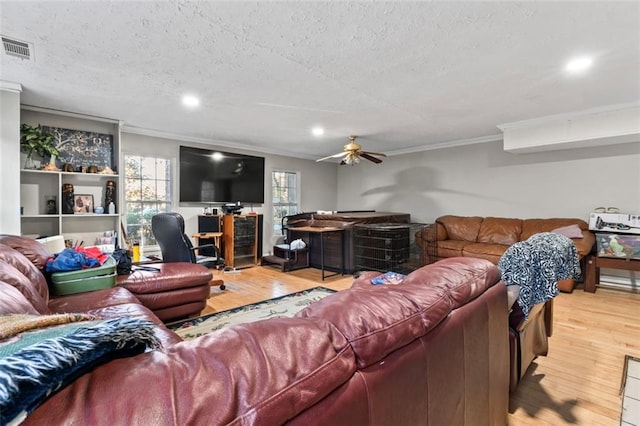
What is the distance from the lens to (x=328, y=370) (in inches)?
24.5

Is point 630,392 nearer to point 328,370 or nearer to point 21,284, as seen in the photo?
point 328,370

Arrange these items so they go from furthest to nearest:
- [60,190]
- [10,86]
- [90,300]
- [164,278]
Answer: [60,190] → [10,86] → [164,278] → [90,300]

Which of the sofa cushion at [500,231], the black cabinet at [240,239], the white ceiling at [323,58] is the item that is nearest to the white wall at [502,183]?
the sofa cushion at [500,231]

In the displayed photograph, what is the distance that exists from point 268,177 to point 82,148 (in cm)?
318

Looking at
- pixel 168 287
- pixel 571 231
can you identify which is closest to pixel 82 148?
pixel 168 287

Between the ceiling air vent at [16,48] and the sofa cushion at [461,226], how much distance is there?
228 inches

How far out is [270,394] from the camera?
0.53 metres

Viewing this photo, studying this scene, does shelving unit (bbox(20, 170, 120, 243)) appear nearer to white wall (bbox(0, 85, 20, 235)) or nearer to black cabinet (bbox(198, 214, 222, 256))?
white wall (bbox(0, 85, 20, 235))

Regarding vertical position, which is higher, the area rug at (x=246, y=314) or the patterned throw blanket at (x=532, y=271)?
the patterned throw blanket at (x=532, y=271)

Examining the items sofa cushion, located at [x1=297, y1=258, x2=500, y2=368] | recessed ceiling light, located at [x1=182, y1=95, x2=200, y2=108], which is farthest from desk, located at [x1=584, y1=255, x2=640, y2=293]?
recessed ceiling light, located at [x1=182, y1=95, x2=200, y2=108]

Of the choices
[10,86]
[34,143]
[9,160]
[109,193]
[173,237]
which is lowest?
[173,237]

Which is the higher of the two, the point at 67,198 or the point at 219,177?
the point at 219,177

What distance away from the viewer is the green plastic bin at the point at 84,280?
2.34m

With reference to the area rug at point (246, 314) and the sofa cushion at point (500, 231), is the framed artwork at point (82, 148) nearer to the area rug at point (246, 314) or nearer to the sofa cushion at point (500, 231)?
the area rug at point (246, 314)
